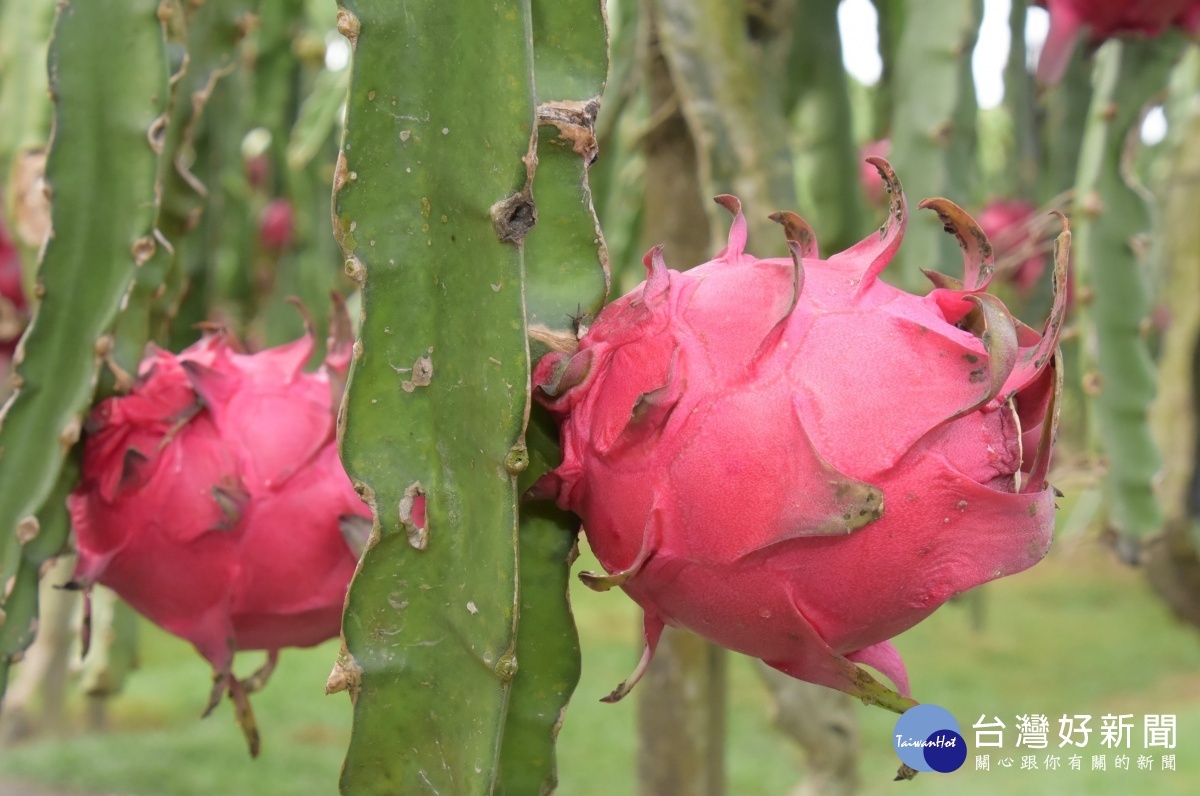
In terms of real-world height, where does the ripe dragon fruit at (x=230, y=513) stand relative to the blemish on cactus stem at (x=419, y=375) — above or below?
below

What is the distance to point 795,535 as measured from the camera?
1.93 feet

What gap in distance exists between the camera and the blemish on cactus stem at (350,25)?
24.6 inches

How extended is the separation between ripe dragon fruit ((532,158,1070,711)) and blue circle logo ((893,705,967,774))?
0.35ft

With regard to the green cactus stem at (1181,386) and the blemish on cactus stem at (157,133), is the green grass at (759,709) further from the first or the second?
the blemish on cactus stem at (157,133)

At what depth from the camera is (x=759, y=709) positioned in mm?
4809

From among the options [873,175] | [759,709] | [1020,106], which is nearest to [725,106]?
[1020,106]

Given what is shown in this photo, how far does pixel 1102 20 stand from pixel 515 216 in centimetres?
120

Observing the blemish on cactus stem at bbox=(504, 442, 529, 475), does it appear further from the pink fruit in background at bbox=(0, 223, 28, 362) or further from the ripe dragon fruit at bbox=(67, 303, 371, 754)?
the pink fruit in background at bbox=(0, 223, 28, 362)

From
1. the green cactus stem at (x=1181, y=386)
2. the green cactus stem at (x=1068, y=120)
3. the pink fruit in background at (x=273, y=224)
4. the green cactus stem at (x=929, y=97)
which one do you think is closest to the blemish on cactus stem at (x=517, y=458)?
the green cactus stem at (x=929, y=97)

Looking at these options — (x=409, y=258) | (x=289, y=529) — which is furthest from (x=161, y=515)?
(x=409, y=258)

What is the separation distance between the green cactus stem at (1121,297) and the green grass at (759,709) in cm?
48

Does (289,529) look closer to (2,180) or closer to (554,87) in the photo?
(554,87)

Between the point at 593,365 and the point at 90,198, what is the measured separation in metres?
0.51

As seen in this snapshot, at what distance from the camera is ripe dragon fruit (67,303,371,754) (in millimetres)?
811
